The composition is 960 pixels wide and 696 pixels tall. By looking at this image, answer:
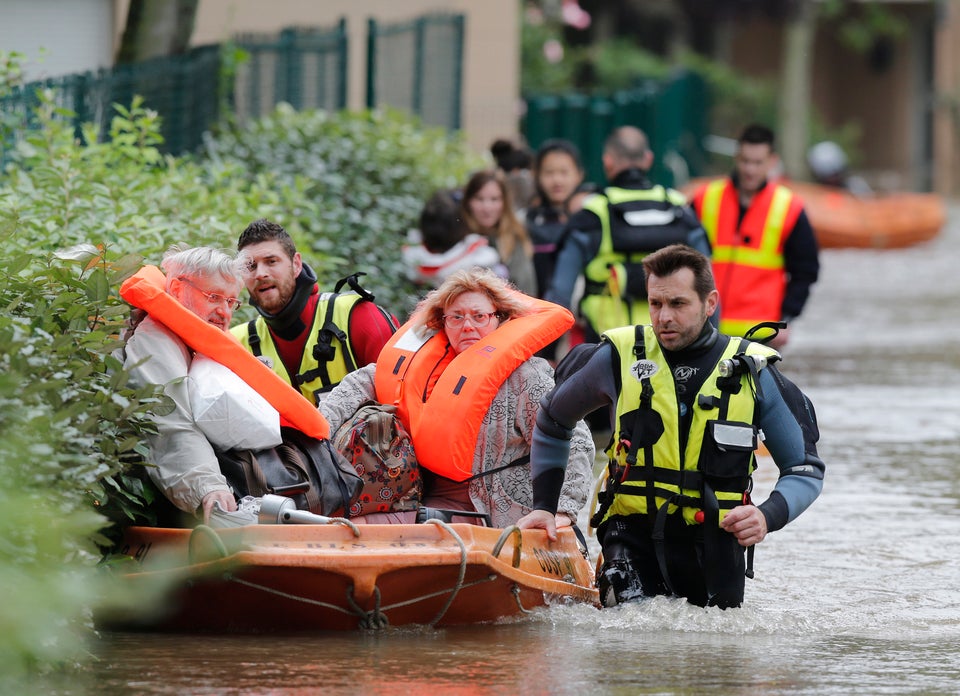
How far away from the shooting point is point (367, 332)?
805cm

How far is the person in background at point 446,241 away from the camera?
11.3 metres

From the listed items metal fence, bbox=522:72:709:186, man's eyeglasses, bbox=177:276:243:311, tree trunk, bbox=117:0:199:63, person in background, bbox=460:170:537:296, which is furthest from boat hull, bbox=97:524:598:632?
metal fence, bbox=522:72:709:186

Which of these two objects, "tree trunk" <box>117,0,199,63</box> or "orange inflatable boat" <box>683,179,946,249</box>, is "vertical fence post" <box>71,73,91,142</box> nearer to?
"tree trunk" <box>117,0,199,63</box>

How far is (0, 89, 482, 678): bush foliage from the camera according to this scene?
17.1ft

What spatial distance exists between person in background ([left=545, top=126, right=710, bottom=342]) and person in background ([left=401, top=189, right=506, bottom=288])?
25.3 inches

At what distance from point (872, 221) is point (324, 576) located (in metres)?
21.5

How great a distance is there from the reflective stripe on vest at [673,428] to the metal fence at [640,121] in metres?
14.9

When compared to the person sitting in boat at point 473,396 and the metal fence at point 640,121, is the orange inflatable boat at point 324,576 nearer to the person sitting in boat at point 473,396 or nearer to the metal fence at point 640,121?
the person sitting in boat at point 473,396

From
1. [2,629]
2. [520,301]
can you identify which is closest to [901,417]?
[520,301]

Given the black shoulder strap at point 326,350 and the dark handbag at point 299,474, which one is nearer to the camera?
the dark handbag at point 299,474

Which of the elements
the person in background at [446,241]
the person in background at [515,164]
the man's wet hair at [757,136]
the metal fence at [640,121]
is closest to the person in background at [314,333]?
the person in background at [446,241]

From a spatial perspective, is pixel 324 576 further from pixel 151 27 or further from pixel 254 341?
pixel 151 27

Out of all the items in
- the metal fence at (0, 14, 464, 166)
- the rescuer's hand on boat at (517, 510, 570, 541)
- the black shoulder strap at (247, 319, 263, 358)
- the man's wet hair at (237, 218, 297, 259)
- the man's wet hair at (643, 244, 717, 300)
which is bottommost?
the rescuer's hand on boat at (517, 510, 570, 541)

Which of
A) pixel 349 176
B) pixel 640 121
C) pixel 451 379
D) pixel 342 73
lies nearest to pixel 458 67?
pixel 342 73
